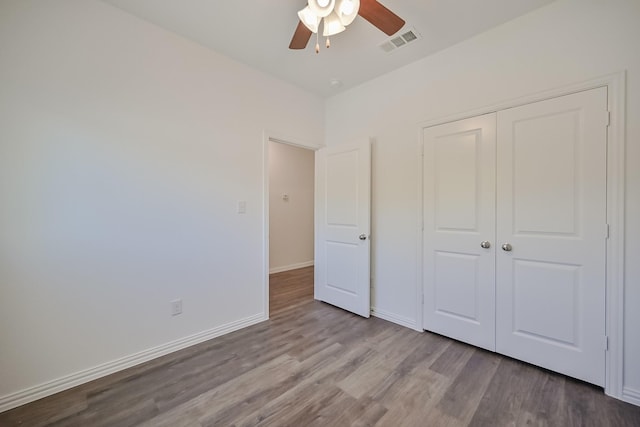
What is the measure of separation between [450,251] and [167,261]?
2.54 m

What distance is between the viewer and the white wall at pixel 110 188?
1.67 meters

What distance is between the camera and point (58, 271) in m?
1.79

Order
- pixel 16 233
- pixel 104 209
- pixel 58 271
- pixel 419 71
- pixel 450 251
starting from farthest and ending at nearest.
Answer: pixel 419 71
pixel 450 251
pixel 104 209
pixel 58 271
pixel 16 233

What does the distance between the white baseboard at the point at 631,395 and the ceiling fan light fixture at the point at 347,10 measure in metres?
2.88

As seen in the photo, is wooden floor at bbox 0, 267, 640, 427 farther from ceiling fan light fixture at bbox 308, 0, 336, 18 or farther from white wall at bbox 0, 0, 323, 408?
ceiling fan light fixture at bbox 308, 0, 336, 18

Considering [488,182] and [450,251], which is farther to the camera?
[450,251]

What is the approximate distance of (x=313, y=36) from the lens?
2.29 m

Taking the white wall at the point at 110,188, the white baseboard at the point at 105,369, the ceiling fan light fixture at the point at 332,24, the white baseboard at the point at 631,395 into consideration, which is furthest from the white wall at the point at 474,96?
the white baseboard at the point at 105,369

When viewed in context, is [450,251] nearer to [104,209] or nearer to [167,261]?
[167,261]

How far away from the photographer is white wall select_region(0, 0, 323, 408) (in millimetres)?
1670

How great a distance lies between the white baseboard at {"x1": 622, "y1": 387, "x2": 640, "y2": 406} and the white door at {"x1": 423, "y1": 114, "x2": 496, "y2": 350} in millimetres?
734

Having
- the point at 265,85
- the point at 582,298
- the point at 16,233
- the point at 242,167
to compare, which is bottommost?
the point at 582,298

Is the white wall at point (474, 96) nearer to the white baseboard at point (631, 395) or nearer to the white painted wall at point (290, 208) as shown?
the white baseboard at point (631, 395)

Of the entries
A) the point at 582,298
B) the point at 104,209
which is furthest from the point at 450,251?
the point at 104,209
